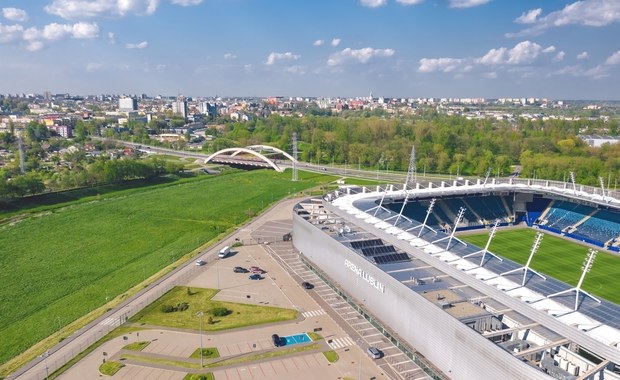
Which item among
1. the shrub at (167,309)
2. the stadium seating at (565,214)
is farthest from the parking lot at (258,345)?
the stadium seating at (565,214)

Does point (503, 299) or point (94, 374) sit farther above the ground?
point (503, 299)

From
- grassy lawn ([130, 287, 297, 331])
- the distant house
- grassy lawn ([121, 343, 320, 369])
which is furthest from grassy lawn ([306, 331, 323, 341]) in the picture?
the distant house

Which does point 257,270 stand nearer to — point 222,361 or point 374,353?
point 222,361

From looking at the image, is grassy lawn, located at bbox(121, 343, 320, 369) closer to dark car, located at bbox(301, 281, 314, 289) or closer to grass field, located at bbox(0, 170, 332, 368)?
grass field, located at bbox(0, 170, 332, 368)

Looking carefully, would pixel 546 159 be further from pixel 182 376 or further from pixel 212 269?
pixel 182 376

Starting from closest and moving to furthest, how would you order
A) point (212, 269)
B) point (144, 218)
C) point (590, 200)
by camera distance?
point (212, 269), point (590, 200), point (144, 218)

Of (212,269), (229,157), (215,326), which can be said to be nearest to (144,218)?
(212,269)
